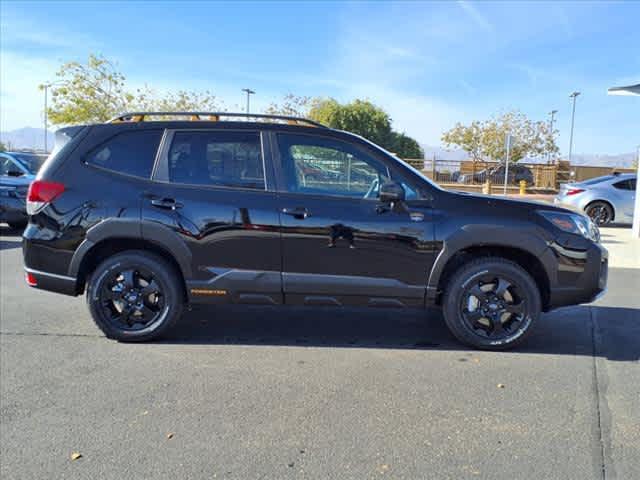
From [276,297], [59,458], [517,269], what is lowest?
[59,458]

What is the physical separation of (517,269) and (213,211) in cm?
258

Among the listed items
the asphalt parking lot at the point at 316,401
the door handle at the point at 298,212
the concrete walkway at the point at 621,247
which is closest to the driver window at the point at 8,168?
the asphalt parking lot at the point at 316,401

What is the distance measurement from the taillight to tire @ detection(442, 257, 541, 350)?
3436mm

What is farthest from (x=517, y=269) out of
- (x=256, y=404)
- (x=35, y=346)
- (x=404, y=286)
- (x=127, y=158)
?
(x=35, y=346)

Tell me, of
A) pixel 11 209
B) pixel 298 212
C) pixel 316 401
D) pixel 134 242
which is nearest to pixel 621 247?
pixel 298 212

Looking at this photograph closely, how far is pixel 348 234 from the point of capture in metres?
4.51

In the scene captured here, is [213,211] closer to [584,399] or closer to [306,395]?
[306,395]

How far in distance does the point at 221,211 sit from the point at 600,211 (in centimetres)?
1281

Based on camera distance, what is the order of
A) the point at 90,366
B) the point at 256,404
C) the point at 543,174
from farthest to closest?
1. the point at 543,174
2. the point at 90,366
3. the point at 256,404

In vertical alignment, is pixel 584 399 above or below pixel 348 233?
below

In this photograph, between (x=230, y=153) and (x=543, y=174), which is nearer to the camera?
(x=230, y=153)

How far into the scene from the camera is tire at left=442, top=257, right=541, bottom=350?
14.9 feet

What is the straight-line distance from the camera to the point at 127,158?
4.72 m

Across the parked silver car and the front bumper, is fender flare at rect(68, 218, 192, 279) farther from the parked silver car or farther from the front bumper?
the parked silver car
